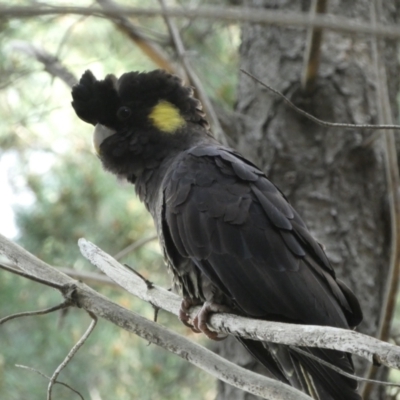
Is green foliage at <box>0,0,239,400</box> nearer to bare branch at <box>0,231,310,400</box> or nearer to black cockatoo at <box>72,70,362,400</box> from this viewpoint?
→ black cockatoo at <box>72,70,362,400</box>

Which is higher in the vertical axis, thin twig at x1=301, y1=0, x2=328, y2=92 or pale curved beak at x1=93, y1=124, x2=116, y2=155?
pale curved beak at x1=93, y1=124, x2=116, y2=155

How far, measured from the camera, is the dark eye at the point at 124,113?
3250 mm

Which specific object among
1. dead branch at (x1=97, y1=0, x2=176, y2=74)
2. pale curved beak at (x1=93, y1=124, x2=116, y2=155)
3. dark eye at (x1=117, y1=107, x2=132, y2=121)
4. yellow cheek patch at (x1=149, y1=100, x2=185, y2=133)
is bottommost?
yellow cheek patch at (x1=149, y1=100, x2=185, y2=133)

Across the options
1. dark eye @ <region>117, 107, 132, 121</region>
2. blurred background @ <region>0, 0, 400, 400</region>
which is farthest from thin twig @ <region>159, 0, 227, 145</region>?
dark eye @ <region>117, 107, 132, 121</region>

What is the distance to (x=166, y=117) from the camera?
3281mm

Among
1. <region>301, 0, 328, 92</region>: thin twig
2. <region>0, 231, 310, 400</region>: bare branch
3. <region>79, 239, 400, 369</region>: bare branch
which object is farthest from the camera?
<region>301, 0, 328, 92</region>: thin twig

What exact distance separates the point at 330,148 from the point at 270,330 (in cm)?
199

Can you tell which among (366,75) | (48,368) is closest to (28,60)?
(48,368)

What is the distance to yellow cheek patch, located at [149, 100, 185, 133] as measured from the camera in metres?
3.25

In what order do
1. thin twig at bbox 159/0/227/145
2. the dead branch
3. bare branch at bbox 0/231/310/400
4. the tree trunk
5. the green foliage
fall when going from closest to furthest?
bare branch at bbox 0/231/310/400
the tree trunk
thin twig at bbox 159/0/227/145
the dead branch
the green foliage

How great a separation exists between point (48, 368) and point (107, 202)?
1442 millimetres

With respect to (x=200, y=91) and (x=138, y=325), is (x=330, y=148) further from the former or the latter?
(x=138, y=325)

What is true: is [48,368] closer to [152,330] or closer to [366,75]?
[152,330]

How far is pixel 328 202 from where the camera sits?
368cm
